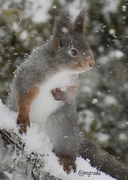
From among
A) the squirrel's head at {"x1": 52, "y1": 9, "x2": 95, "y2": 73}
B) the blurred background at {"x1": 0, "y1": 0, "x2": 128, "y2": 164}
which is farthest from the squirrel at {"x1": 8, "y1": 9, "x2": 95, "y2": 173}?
the blurred background at {"x1": 0, "y1": 0, "x2": 128, "y2": 164}

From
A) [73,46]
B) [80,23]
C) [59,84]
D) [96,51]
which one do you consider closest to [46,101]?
[59,84]

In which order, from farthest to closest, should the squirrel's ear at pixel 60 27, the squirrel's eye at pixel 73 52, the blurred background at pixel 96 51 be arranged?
the blurred background at pixel 96 51, the squirrel's eye at pixel 73 52, the squirrel's ear at pixel 60 27

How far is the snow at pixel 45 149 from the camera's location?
3047 mm

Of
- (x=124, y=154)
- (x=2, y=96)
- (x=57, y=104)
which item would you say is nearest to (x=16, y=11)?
(x=2, y=96)

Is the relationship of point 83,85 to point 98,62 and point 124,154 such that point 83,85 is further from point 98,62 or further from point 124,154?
point 124,154

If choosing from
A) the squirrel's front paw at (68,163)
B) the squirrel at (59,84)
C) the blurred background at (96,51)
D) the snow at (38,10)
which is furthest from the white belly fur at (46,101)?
the snow at (38,10)

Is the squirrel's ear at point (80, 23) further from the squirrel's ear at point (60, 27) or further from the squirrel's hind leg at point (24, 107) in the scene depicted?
the squirrel's hind leg at point (24, 107)

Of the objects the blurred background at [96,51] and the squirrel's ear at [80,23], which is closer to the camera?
the squirrel's ear at [80,23]

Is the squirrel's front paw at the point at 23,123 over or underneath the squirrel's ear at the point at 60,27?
underneath

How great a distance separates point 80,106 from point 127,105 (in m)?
0.51

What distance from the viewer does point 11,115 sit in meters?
3.17

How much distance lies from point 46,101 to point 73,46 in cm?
34

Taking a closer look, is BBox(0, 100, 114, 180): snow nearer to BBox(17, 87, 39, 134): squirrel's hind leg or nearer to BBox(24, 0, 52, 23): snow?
BBox(17, 87, 39, 134): squirrel's hind leg

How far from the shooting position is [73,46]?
10.8 feet
